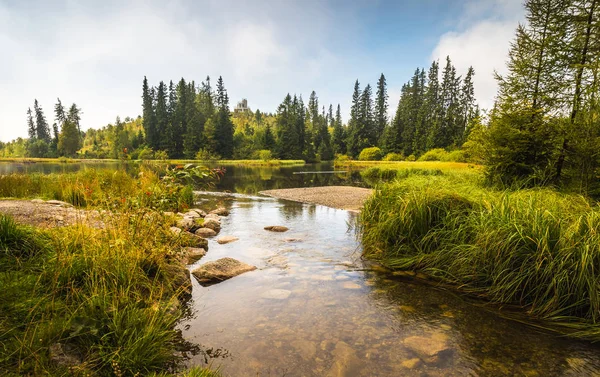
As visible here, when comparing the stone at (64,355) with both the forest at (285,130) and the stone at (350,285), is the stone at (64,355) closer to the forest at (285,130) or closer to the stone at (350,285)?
the stone at (350,285)

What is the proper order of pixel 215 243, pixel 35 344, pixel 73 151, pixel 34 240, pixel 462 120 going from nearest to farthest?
pixel 35 344
pixel 34 240
pixel 215 243
pixel 462 120
pixel 73 151

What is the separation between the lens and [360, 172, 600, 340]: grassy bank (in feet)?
12.0

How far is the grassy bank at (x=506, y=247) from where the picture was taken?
3.66m

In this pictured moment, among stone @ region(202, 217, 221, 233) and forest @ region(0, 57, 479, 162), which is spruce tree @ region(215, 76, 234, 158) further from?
stone @ region(202, 217, 221, 233)

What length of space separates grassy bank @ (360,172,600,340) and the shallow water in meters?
0.44

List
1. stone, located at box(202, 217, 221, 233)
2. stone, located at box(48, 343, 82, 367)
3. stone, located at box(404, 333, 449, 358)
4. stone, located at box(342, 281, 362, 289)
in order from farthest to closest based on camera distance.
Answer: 1. stone, located at box(202, 217, 221, 233)
2. stone, located at box(342, 281, 362, 289)
3. stone, located at box(404, 333, 449, 358)
4. stone, located at box(48, 343, 82, 367)

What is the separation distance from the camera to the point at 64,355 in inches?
89.7

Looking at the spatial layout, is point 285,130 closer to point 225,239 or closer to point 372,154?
point 372,154

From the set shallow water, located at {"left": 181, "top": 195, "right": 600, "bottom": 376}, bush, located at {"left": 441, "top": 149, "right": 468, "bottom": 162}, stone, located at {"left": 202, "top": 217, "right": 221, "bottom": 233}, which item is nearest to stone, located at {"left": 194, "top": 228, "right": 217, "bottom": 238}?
stone, located at {"left": 202, "top": 217, "right": 221, "bottom": 233}

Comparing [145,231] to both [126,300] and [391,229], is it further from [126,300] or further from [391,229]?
[391,229]

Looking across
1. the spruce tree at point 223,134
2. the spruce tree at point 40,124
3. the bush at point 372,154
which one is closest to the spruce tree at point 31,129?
the spruce tree at point 40,124

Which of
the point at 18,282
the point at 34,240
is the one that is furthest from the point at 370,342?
the point at 34,240

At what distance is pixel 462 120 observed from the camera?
5275 cm

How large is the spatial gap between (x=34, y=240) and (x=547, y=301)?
6.77 m
